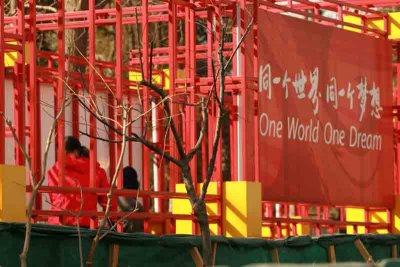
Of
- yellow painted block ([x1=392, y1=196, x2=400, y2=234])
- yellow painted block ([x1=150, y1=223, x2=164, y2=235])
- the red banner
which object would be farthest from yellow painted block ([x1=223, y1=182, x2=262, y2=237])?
yellow painted block ([x1=392, y1=196, x2=400, y2=234])

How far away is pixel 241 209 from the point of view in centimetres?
1806

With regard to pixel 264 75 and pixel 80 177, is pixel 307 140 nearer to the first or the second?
pixel 264 75

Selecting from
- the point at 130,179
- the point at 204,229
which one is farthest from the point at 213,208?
the point at 204,229

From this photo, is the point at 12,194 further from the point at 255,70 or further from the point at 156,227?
the point at 156,227

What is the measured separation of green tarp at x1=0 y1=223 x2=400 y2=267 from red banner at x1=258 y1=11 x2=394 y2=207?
1292 millimetres

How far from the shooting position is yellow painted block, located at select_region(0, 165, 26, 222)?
1446cm

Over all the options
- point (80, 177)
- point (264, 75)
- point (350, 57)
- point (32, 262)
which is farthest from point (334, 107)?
point (32, 262)

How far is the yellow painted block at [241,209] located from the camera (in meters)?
18.0

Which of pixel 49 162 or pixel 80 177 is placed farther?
pixel 49 162

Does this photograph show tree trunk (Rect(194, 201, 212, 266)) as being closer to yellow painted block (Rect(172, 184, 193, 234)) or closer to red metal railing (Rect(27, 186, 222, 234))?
red metal railing (Rect(27, 186, 222, 234))

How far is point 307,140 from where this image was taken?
2030 cm

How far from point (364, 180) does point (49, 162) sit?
5056 millimetres

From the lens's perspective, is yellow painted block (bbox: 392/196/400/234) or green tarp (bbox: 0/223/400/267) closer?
green tarp (bbox: 0/223/400/267)

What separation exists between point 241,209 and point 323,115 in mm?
3169
